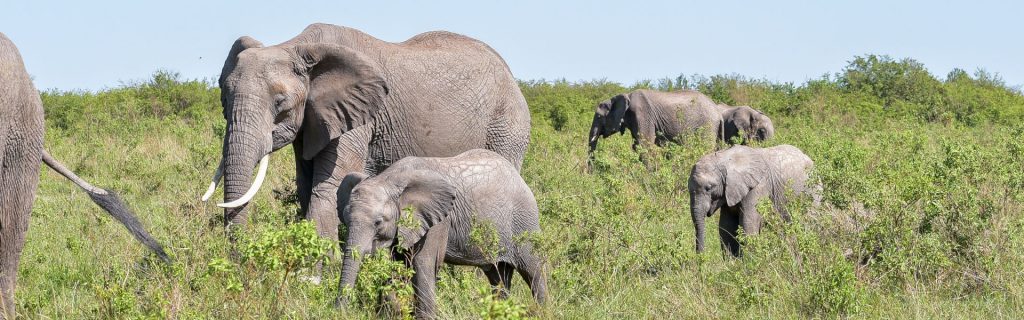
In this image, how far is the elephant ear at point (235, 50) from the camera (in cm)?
769

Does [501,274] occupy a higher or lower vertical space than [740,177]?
lower

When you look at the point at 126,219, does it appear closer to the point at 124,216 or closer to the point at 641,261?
the point at 124,216

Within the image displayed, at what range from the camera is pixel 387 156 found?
Result: 822cm

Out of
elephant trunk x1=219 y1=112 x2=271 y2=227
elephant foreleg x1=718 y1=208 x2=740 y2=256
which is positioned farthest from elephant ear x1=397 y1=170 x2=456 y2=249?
elephant foreleg x1=718 y1=208 x2=740 y2=256

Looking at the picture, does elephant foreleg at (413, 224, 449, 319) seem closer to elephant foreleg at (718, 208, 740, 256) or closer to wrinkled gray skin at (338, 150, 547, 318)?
wrinkled gray skin at (338, 150, 547, 318)

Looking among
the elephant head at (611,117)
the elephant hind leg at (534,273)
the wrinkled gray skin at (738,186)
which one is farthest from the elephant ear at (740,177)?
the elephant head at (611,117)

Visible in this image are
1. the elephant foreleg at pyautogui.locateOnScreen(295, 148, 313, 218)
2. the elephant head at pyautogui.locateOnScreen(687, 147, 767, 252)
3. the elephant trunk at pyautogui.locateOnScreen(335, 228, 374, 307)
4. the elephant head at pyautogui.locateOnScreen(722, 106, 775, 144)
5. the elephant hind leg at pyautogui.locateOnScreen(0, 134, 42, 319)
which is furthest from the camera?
the elephant head at pyautogui.locateOnScreen(722, 106, 775, 144)

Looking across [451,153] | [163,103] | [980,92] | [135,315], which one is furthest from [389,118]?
[980,92]

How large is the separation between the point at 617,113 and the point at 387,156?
12.6 meters

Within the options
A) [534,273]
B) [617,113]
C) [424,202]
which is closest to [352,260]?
[424,202]

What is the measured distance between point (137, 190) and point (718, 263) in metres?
5.96

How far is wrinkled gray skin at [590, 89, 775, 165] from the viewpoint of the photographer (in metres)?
20.0

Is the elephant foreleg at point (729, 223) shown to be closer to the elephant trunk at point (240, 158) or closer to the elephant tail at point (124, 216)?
the elephant trunk at point (240, 158)

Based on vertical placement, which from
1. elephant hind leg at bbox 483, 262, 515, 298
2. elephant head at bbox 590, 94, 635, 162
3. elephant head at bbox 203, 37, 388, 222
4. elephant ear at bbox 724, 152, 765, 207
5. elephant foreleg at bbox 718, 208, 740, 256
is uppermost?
elephant head at bbox 203, 37, 388, 222
